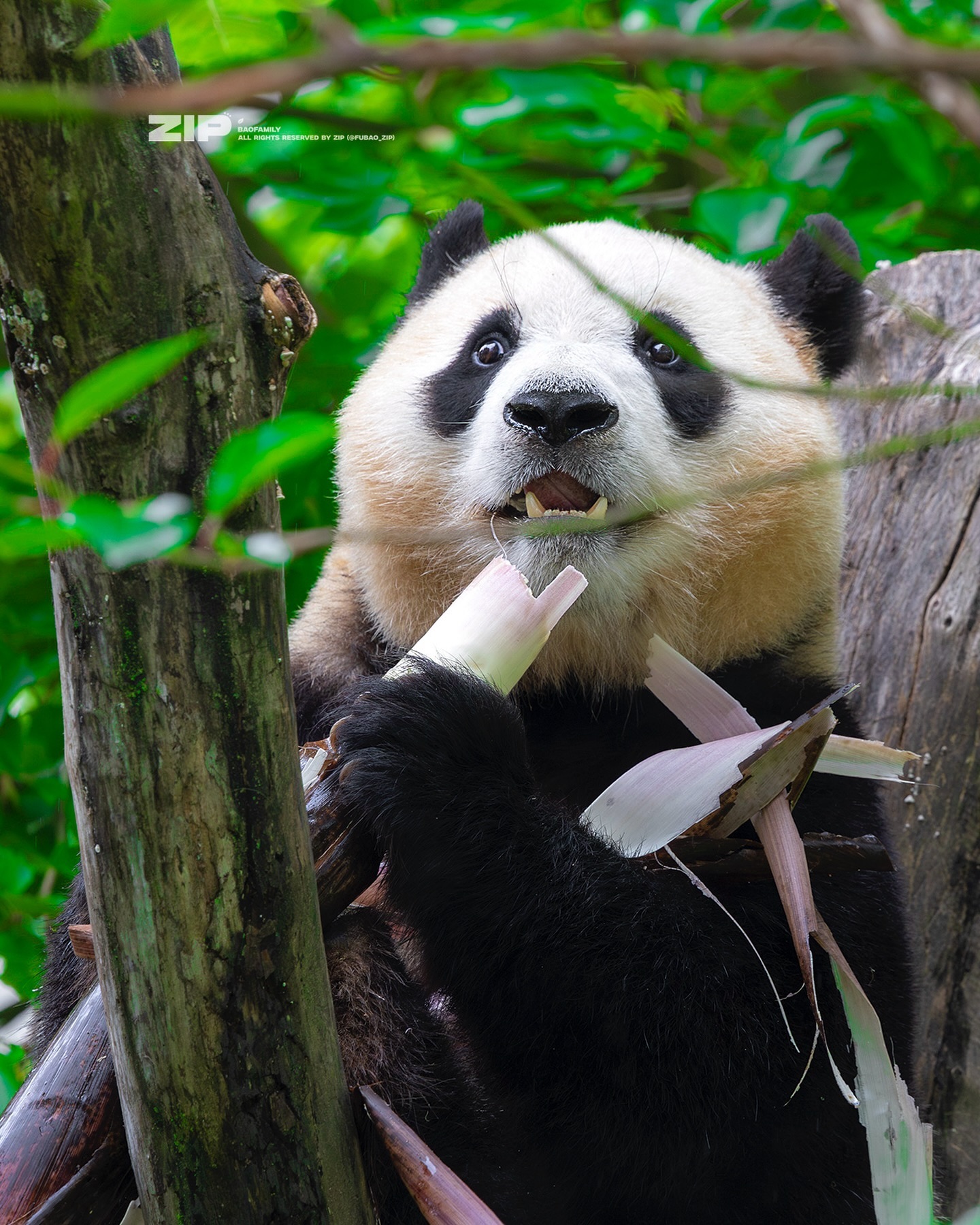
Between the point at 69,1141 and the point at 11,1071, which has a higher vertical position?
the point at 11,1071

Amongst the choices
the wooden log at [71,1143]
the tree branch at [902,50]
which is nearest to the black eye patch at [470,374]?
the wooden log at [71,1143]

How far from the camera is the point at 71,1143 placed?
205cm

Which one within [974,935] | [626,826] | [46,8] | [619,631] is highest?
[46,8]

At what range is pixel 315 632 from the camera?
11.7 feet

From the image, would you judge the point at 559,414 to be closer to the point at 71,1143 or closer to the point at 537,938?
the point at 537,938

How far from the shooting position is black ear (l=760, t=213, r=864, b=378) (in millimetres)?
3600

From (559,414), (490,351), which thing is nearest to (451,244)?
(490,351)

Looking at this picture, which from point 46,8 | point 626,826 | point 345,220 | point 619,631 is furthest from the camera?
point 345,220

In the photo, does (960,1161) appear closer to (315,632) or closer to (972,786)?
(972,786)

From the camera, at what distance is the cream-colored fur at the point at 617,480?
2850 mm

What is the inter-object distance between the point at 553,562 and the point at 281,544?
5.91 ft

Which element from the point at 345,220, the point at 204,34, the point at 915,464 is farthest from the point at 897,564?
the point at 204,34

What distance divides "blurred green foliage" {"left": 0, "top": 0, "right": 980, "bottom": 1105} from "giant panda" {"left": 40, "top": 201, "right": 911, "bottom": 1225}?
40 centimetres

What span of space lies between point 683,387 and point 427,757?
54.6 inches
